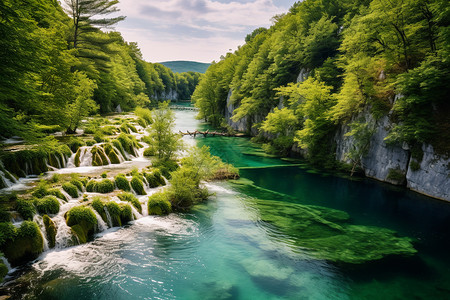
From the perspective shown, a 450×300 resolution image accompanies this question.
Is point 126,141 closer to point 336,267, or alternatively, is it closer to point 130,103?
point 336,267

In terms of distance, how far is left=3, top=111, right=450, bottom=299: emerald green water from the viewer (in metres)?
9.40

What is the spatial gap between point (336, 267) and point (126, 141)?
2049 cm

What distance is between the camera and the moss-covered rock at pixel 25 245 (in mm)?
9680

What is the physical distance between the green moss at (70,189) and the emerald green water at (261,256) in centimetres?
338

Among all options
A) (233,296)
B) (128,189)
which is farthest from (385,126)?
(128,189)

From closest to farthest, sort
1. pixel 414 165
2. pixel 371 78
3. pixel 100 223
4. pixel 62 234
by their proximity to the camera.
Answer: pixel 62 234
pixel 100 223
pixel 414 165
pixel 371 78

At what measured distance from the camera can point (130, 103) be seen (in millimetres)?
60188

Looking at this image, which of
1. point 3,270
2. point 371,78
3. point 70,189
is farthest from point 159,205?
point 371,78

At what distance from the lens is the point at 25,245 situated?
33.2 feet

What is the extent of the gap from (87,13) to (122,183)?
2942 cm

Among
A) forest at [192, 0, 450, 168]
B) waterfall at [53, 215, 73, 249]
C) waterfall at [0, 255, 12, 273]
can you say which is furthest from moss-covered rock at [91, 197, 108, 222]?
forest at [192, 0, 450, 168]

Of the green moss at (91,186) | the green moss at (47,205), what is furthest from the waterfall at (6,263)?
the green moss at (91,186)

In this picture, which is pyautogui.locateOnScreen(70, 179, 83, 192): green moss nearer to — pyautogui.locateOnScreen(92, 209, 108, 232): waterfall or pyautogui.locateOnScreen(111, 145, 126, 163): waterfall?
pyautogui.locateOnScreen(92, 209, 108, 232): waterfall

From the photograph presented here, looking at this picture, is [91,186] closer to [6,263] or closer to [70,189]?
[70,189]
